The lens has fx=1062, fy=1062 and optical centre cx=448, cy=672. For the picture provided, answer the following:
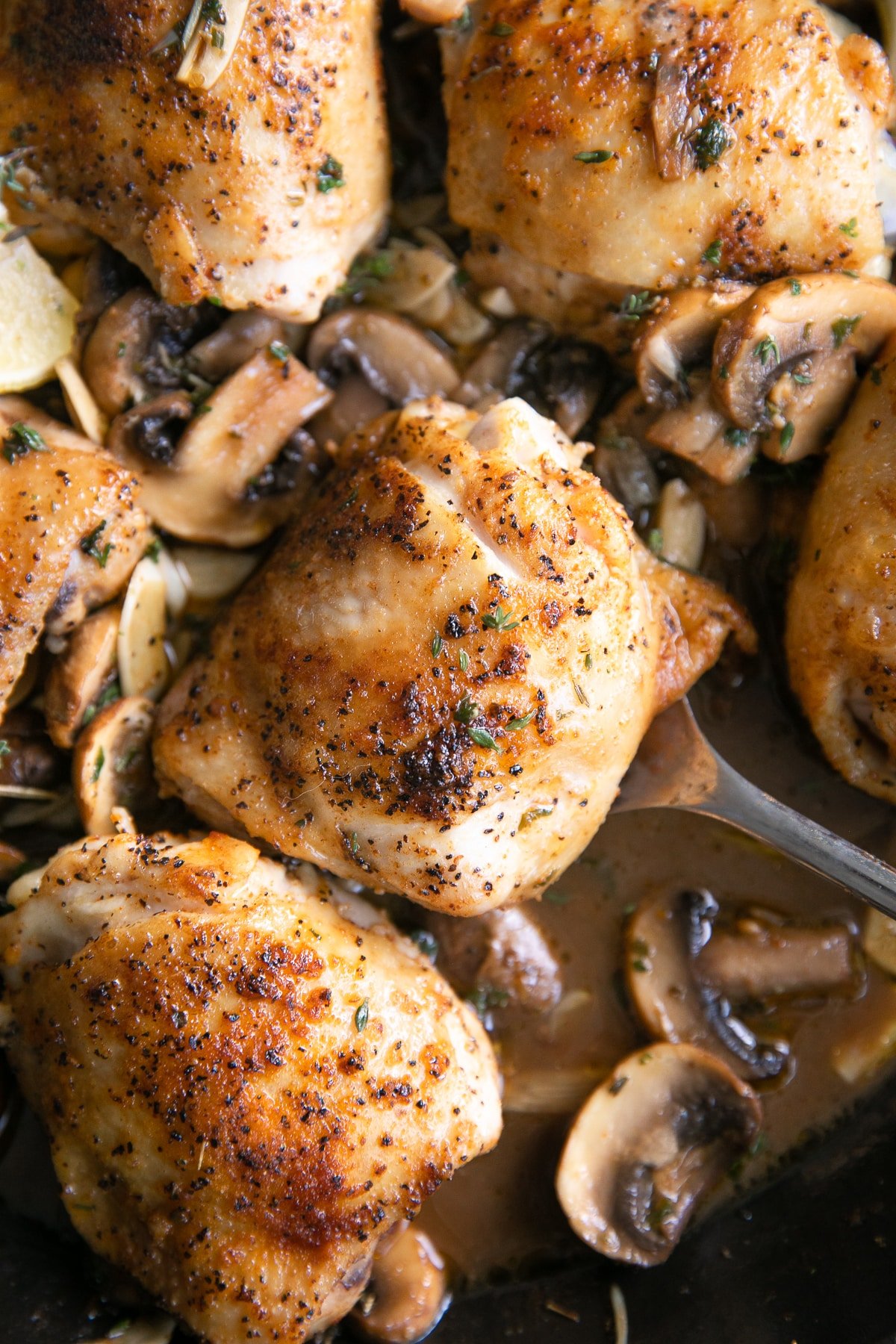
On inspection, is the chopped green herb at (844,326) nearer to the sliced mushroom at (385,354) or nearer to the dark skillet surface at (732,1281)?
the sliced mushroom at (385,354)

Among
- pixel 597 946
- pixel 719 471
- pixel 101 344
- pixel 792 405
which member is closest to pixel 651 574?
pixel 719 471

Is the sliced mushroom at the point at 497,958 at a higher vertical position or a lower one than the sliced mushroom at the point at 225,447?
lower

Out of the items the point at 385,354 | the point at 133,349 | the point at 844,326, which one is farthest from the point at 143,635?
the point at 844,326

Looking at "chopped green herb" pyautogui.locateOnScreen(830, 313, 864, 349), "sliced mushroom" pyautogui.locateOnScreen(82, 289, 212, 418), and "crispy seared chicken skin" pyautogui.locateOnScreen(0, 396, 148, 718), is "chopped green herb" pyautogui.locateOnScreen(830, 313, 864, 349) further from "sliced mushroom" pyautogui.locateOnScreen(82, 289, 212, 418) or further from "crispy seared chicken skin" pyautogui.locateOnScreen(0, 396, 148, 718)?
"crispy seared chicken skin" pyautogui.locateOnScreen(0, 396, 148, 718)

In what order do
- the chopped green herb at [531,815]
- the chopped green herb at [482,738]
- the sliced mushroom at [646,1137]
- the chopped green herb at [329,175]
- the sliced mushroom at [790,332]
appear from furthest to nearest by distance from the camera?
1. the sliced mushroom at [646,1137]
2. the chopped green herb at [329,175]
3. the sliced mushroom at [790,332]
4. the chopped green herb at [531,815]
5. the chopped green herb at [482,738]

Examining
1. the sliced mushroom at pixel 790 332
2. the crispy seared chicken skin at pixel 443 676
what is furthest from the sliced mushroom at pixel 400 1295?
the sliced mushroom at pixel 790 332

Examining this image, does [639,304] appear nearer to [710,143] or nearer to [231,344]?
[710,143]

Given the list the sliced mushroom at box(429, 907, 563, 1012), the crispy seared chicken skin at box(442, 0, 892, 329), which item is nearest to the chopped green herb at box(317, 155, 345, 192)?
the crispy seared chicken skin at box(442, 0, 892, 329)

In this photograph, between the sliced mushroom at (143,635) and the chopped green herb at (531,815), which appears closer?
the chopped green herb at (531,815)
